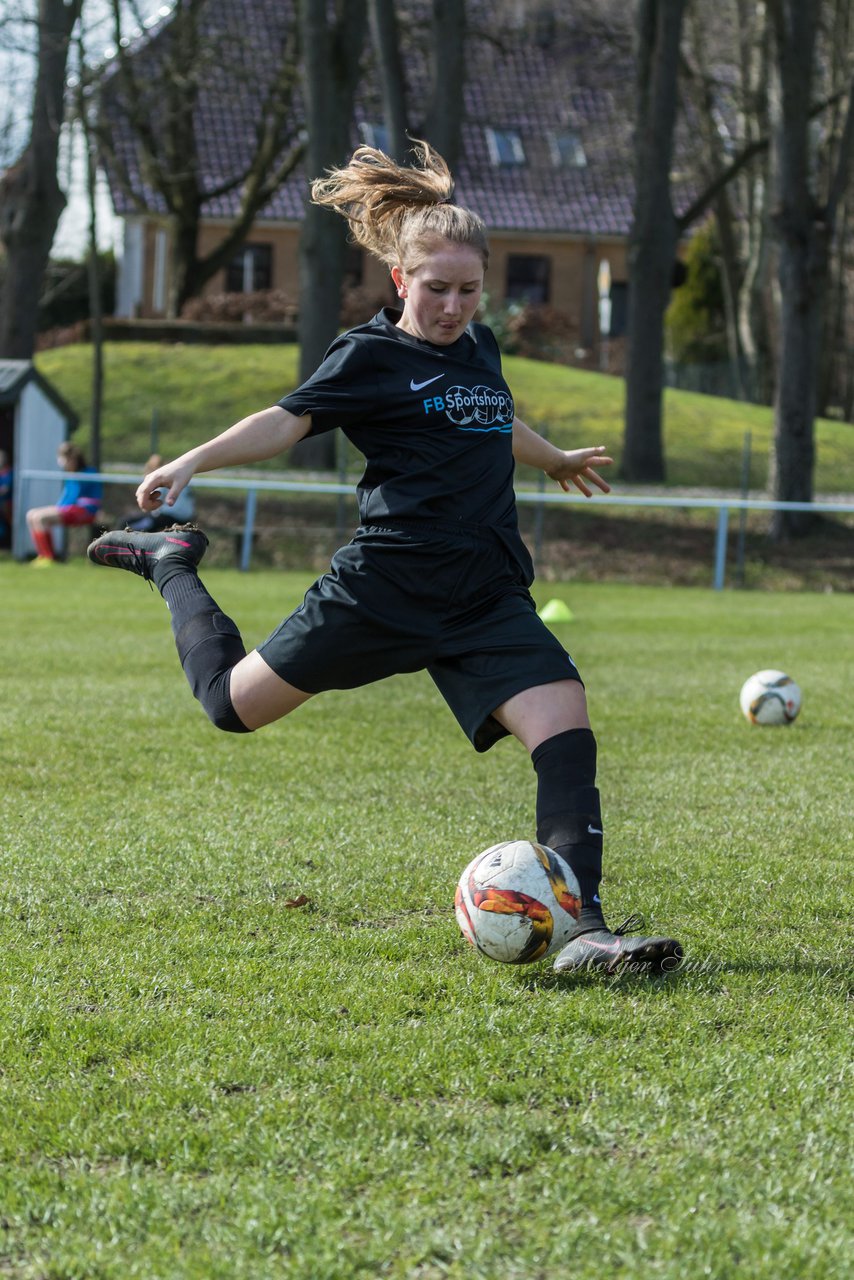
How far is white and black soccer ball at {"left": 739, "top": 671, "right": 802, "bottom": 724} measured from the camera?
8828mm

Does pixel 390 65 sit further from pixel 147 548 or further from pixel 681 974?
pixel 681 974

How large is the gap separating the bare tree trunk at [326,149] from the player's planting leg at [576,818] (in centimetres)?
2066

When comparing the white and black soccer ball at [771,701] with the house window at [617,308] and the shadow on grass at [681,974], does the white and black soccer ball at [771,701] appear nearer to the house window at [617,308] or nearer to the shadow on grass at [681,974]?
the shadow on grass at [681,974]

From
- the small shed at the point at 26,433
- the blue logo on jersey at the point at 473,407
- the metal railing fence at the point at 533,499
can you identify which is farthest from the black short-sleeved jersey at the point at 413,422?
the small shed at the point at 26,433

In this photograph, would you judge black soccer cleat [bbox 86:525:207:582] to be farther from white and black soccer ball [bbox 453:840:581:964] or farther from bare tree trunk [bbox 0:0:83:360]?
bare tree trunk [bbox 0:0:83:360]

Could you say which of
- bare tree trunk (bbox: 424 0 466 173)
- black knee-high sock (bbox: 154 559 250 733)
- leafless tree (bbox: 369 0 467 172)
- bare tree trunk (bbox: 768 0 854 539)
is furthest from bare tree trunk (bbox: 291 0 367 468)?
black knee-high sock (bbox: 154 559 250 733)

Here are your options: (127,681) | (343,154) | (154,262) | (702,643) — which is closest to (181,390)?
(343,154)

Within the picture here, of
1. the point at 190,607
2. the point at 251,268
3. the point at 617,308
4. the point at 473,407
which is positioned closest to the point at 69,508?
the point at 190,607

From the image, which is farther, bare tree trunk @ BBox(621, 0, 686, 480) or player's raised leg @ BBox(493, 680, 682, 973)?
bare tree trunk @ BBox(621, 0, 686, 480)

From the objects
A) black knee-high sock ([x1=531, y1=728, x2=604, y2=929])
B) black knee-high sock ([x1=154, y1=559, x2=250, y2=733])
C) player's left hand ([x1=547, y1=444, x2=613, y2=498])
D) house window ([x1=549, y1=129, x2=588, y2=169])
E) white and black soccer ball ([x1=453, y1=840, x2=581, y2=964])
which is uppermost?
house window ([x1=549, y1=129, x2=588, y2=169])

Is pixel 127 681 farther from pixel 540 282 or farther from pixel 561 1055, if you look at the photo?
pixel 540 282

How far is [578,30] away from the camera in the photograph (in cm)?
3241

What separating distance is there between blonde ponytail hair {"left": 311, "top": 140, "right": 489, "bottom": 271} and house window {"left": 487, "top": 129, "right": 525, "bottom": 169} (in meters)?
46.1

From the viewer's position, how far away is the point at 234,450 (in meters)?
4.23
